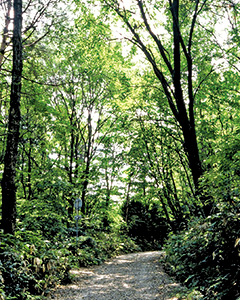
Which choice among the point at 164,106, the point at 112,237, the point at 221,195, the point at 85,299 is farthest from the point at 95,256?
the point at 221,195

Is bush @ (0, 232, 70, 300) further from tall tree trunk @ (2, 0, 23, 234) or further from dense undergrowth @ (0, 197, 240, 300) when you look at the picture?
tall tree trunk @ (2, 0, 23, 234)

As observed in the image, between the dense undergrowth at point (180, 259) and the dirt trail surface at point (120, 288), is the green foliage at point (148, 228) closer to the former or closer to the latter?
the dense undergrowth at point (180, 259)

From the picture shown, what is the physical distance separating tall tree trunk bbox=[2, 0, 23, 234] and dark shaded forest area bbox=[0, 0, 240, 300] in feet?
0.08

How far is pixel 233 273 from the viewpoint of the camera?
3.39 m

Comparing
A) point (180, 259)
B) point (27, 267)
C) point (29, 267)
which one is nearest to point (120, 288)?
point (180, 259)

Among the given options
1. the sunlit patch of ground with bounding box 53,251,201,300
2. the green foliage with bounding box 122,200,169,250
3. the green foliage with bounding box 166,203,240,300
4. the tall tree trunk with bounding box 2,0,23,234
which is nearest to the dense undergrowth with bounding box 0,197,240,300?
the green foliage with bounding box 166,203,240,300

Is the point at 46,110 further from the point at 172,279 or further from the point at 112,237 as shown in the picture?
the point at 112,237

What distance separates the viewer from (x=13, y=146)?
5.99 metres

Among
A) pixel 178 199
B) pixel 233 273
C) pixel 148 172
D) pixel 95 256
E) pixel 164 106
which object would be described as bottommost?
pixel 95 256

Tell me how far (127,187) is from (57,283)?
1641cm

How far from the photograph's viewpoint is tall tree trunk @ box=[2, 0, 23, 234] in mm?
5707

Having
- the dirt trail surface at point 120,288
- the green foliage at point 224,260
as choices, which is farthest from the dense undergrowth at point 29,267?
the green foliage at point 224,260

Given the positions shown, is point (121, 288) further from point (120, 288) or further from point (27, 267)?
point (27, 267)

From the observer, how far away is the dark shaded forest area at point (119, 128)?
4.62 m
